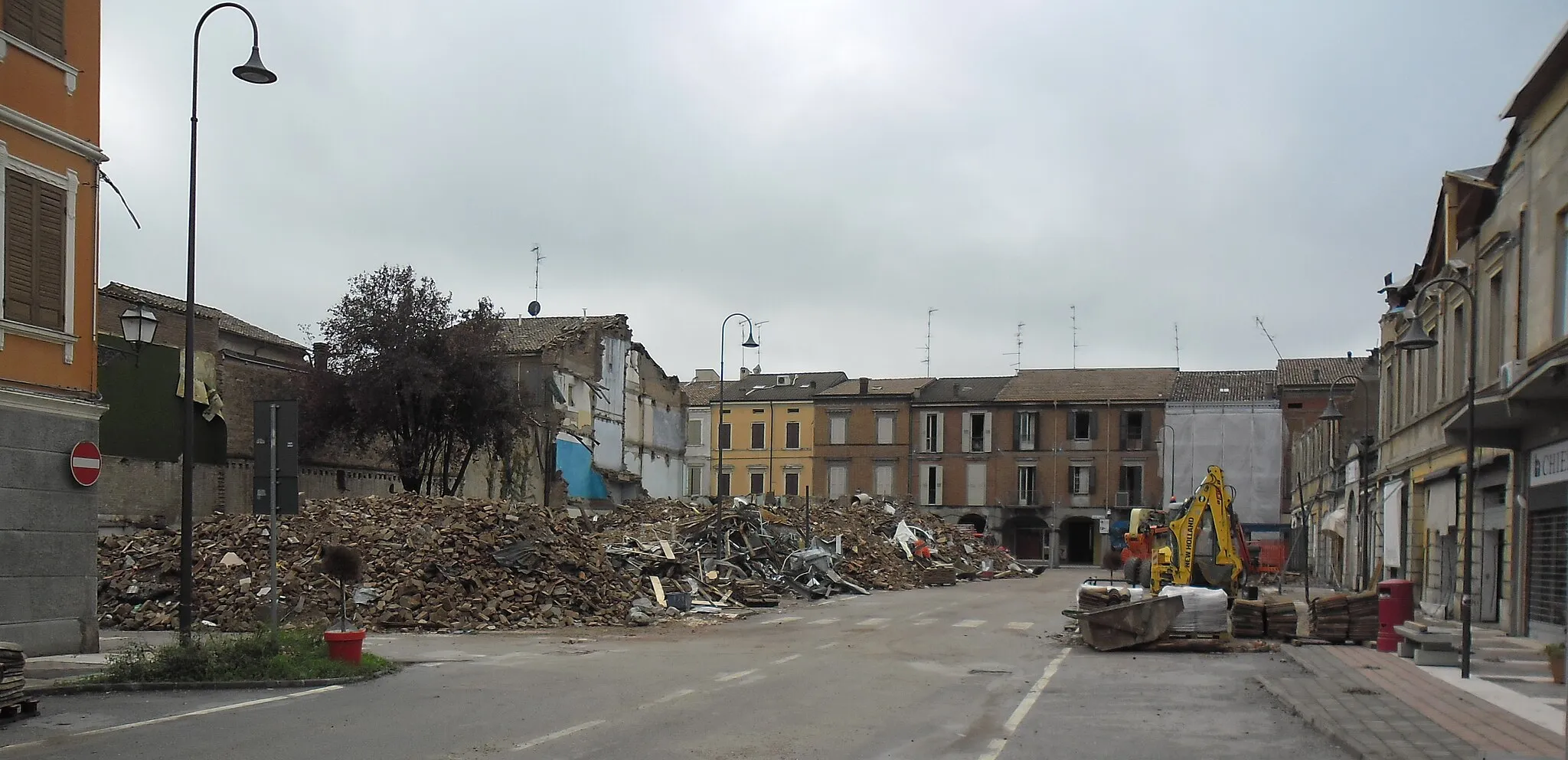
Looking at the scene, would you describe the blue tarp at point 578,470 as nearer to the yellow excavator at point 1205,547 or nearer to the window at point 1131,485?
the yellow excavator at point 1205,547

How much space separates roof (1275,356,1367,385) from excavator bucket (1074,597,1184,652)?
186ft

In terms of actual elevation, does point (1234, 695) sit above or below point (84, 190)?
below

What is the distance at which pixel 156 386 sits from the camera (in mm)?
27750

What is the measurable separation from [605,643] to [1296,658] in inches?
414

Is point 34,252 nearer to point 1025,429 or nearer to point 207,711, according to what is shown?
point 207,711

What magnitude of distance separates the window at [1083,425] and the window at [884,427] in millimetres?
11041

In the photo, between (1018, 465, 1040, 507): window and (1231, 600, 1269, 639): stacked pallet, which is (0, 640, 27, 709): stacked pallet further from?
(1018, 465, 1040, 507): window

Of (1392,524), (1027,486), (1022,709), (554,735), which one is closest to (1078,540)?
(1027,486)

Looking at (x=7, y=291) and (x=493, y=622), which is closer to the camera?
(x=7, y=291)

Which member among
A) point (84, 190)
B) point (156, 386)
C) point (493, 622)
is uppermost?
point (84, 190)

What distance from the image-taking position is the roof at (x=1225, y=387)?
7319 cm

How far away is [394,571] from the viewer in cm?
2458

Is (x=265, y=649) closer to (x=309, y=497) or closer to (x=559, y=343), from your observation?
(x=309, y=497)

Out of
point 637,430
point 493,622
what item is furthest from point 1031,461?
point 493,622
